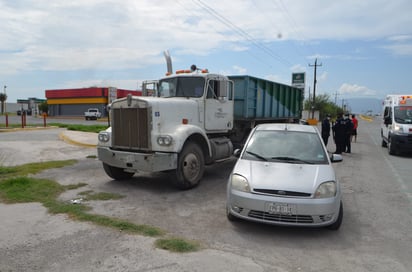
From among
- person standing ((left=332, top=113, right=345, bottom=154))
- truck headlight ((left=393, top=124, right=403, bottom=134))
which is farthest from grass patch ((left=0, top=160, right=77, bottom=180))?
truck headlight ((left=393, top=124, right=403, bottom=134))

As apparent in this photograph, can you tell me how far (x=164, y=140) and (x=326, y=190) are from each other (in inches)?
135

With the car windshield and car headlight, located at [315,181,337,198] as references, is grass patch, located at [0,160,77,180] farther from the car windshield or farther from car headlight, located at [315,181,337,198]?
car headlight, located at [315,181,337,198]

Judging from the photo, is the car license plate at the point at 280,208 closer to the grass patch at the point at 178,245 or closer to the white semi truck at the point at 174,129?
the grass patch at the point at 178,245

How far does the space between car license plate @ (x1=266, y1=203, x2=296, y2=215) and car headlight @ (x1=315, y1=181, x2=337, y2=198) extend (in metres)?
0.42

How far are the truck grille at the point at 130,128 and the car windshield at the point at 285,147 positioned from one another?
241 cm

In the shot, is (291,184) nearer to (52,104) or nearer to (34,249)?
(34,249)

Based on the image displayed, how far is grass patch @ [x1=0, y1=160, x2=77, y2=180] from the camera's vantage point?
8516 millimetres

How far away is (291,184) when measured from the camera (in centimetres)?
473

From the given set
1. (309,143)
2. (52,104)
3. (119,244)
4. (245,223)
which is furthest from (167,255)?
(52,104)

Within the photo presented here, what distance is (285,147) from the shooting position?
5844 mm

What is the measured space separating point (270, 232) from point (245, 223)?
457mm

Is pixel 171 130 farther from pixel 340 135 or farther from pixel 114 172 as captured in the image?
pixel 340 135

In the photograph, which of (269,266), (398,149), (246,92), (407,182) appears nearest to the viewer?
(269,266)

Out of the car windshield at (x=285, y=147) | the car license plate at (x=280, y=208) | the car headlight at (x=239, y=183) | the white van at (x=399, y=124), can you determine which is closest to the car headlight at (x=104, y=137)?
the car windshield at (x=285, y=147)
